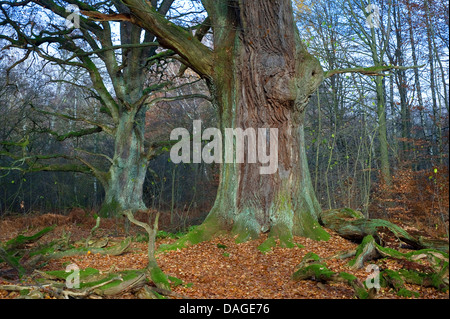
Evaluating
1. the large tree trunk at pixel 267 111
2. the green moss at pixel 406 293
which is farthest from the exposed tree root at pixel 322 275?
the large tree trunk at pixel 267 111

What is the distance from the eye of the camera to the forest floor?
17.0 ft

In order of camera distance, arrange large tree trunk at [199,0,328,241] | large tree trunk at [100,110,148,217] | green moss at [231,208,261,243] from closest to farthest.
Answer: green moss at [231,208,261,243] → large tree trunk at [199,0,328,241] → large tree trunk at [100,110,148,217]

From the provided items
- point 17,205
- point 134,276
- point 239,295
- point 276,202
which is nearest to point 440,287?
point 239,295

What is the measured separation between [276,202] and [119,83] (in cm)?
871

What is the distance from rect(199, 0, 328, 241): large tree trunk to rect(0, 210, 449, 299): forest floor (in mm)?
442

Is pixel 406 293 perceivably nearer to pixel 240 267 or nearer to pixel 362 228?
pixel 240 267

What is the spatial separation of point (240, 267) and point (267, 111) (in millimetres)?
3100

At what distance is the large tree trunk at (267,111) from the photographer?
26.2ft

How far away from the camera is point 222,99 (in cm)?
866

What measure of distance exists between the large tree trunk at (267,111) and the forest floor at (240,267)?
1.45 feet

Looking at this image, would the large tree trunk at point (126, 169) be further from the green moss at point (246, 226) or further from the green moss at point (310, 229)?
the green moss at point (310, 229)

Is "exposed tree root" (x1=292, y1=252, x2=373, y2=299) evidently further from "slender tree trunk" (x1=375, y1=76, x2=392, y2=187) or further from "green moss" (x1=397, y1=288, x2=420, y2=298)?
"slender tree trunk" (x1=375, y1=76, x2=392, y2=187)

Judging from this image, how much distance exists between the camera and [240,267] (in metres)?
6.68

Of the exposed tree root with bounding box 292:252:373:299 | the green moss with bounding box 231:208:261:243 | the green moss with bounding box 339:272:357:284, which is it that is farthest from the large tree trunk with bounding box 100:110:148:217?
the green moss with bounding box 339:272:357:284
